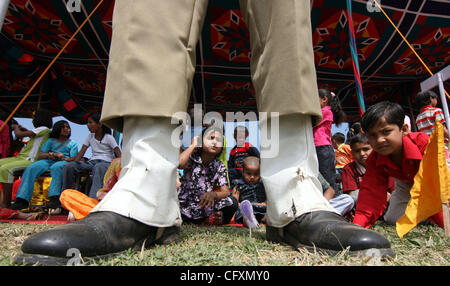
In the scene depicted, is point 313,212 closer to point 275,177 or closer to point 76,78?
point 275,177

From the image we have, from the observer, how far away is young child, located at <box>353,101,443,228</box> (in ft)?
3.25

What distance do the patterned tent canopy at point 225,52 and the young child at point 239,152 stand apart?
0.99 meters

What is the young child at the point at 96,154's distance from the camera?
2113 millimetres

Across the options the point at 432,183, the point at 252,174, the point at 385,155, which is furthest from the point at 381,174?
the point at 252,174

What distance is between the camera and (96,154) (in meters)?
2.34

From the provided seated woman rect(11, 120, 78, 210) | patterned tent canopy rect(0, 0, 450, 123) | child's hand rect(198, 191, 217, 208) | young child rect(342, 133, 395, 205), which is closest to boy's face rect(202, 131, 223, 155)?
child's hand rect(198, 191, 217, 208)

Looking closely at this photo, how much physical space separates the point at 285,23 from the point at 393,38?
2989 mm

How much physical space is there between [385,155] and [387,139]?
64 millimetres

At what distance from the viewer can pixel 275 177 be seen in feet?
1.81

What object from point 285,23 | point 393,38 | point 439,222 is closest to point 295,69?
point 285,23

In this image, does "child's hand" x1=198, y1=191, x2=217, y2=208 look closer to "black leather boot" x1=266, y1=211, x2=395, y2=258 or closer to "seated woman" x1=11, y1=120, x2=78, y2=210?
"black leather boot" x1=266, y1=211, x2=395, y2=258

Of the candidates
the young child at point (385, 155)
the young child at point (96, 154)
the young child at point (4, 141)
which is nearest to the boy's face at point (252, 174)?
the young child at point (385, 155)

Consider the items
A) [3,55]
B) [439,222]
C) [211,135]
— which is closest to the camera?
[439,222]

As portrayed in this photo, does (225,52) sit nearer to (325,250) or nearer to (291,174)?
(291,174)
